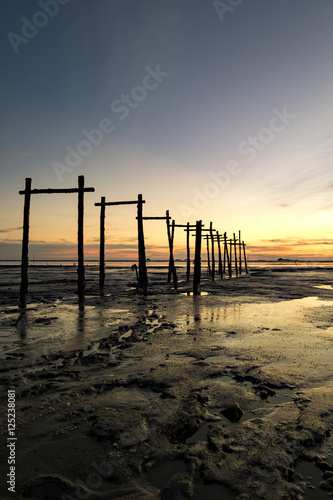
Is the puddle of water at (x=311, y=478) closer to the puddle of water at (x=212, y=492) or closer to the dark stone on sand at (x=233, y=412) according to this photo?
the puddle of water at (x=212, y=492)

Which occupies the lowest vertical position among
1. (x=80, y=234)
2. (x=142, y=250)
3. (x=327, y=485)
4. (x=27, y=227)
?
(x=327, y=485)

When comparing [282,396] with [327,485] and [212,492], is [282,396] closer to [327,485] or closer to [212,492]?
[327,485]

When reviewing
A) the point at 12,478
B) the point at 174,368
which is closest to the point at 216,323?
the point at 174,368

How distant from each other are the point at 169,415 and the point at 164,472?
873mm

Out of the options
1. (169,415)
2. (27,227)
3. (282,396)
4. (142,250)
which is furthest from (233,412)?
(142,250)

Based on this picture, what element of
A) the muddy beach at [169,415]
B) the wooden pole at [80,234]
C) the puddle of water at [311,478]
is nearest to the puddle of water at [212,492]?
the muddy beach at [169,415]

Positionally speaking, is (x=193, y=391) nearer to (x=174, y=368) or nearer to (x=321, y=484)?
(x=174, y=368)

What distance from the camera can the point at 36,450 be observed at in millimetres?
2670

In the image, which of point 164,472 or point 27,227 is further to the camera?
point 27,227

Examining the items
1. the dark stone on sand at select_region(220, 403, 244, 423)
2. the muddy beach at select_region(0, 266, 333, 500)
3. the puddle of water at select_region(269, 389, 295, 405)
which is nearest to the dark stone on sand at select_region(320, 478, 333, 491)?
the muddy beach at select_region(0, 266, 333, 500)

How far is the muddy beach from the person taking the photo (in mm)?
2326

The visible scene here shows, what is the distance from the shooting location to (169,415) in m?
3.31

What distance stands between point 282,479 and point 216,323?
6228 millimetres

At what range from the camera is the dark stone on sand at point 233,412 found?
3.29m
